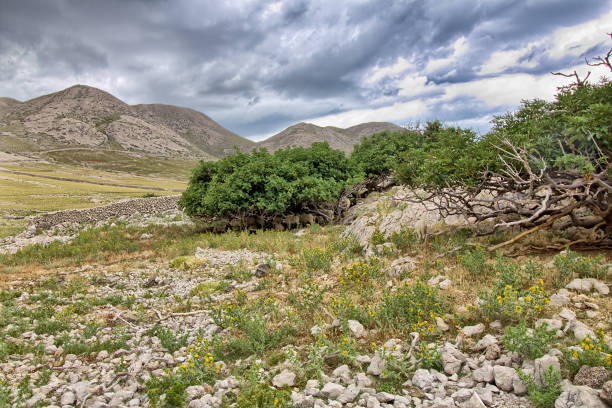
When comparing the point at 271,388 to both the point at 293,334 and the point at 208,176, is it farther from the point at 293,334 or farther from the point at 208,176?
the point at 208,176

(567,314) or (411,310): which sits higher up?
(567,314)

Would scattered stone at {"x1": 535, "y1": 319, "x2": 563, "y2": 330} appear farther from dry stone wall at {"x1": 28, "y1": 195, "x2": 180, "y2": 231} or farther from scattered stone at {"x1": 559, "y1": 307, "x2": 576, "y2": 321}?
dry stone wall at {"x1": 28, "y1": 195, "x2": 180, "y2": 231}

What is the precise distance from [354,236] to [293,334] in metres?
8.26

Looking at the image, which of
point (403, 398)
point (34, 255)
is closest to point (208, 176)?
point (34, 255)

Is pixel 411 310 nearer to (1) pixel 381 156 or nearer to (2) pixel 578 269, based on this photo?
(2) pixel 578 269

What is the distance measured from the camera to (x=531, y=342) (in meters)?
4.14

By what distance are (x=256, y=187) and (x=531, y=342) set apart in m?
19.2

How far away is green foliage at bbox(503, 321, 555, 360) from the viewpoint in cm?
406

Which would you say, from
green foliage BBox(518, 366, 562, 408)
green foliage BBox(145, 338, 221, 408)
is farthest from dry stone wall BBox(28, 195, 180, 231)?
green foliage BBox(518, 366, 562, 408)

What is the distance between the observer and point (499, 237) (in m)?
9.88

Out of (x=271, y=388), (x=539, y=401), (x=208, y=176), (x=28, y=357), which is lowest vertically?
(x=28, y=357)

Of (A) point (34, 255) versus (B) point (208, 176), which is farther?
(B) point (208, 176)

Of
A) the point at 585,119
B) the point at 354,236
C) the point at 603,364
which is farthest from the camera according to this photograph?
the point at 354,236

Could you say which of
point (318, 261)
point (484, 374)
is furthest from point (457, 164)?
point (484, 374)
